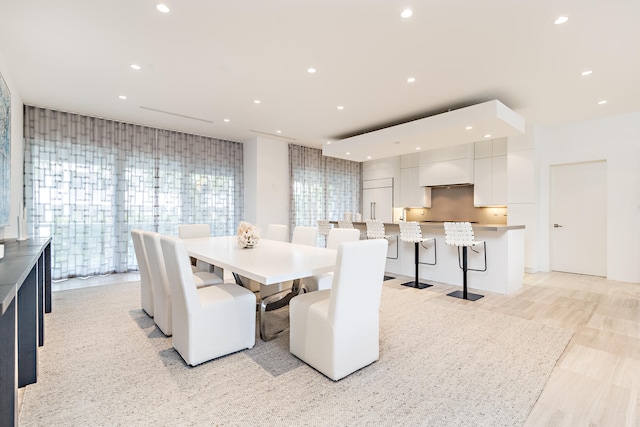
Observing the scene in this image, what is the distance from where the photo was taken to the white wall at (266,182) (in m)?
6.62

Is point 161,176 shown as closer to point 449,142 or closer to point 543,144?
point 449,142

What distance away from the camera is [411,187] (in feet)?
25.0

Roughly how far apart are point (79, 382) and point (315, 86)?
12.1 feet

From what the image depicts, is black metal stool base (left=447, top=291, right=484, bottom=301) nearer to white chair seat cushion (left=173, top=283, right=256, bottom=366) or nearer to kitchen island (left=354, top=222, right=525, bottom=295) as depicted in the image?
kitchen island (left=354, top=222, right=525, bottom=295)

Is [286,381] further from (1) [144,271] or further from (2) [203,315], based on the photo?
(1) [144,271]

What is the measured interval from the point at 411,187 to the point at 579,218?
3.29 metres

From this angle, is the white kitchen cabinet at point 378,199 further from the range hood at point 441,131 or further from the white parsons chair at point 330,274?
the white parsons chair at point 330,274

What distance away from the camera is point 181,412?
1.73 m

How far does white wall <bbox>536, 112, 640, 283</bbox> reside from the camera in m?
4.84

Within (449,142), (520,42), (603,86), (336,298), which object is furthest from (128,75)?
(603,86)

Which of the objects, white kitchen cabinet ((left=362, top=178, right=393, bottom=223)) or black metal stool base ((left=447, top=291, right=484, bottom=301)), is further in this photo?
white kitchen cabinet ((left=362, top=178, right=393, bottom=223))

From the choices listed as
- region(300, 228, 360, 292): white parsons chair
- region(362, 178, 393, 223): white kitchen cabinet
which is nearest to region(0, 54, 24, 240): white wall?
region(300, 228, 360, 292): white parsons chair

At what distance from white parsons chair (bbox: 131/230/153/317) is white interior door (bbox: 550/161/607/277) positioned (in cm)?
683

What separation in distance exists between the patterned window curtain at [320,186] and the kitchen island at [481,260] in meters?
2.67
